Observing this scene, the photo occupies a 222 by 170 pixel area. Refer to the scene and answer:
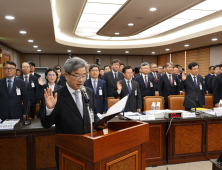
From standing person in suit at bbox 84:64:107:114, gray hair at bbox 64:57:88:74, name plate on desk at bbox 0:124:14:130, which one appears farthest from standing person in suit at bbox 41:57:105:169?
standing person in suit at bbox 84:64:107:114

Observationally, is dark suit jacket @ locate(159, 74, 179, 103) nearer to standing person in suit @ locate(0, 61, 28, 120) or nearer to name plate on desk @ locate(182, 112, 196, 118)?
name plate on desk @ locate(182, 112, 196, 118)

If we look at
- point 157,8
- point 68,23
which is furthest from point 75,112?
point 68,23

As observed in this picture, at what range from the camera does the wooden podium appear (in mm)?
1148

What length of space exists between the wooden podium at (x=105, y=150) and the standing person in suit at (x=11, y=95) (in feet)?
7.43

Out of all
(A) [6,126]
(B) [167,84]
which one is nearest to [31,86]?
(A) [6,126]

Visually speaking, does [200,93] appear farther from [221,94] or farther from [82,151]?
[82,151]

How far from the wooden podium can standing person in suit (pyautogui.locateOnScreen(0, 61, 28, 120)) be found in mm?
2265

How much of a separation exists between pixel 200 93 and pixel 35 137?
3.49 metres

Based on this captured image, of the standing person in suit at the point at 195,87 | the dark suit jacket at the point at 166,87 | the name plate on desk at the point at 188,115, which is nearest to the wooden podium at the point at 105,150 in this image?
the name plate on desk at the point at 188,115

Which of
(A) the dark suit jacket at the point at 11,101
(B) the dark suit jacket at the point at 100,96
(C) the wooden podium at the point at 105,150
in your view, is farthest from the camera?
(B) the dark suit jacket at the point at 100,96

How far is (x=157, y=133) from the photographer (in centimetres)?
293

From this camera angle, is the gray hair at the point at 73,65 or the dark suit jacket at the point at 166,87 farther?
the dark suit jacket at the point at 166,87

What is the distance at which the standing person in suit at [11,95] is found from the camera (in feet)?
10.6

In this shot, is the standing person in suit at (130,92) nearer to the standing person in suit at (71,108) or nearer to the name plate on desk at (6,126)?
the name plate on desk at (6,126)
